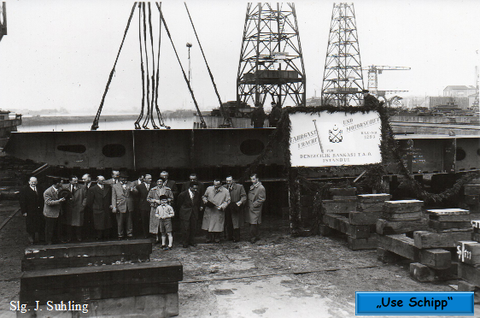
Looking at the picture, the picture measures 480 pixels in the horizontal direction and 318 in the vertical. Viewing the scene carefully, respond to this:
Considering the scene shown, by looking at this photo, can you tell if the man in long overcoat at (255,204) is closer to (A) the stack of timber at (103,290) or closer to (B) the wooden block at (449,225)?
(B) the wooden block at (449,225)

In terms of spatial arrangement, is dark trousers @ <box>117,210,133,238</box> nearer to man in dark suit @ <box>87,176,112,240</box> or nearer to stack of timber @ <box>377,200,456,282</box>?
man in dark suit @ <box>87,176,112,240</box>

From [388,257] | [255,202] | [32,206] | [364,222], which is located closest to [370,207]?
[364,222]

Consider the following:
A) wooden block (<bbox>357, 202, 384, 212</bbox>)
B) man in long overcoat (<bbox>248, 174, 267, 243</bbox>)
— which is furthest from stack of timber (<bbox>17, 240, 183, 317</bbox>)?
wooden block (<bbox>357, 202, 384, 212</bbox>)

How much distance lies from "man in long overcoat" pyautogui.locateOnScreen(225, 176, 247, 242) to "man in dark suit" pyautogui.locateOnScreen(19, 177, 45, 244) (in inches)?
170

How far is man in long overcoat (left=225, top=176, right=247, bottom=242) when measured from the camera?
32.7 feet

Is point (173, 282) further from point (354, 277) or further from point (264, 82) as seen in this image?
point (264, 82)

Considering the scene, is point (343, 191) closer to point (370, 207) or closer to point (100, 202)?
point (370, 207)

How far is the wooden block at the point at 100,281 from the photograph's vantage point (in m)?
5.05

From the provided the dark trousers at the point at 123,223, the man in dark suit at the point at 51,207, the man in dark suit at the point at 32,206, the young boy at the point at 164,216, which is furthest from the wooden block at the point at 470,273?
the man in dark suit at the point at 32,206

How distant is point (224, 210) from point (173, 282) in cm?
445

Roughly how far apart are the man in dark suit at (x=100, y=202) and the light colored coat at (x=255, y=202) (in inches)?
132

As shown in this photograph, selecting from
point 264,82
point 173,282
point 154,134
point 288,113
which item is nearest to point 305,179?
point 288,113

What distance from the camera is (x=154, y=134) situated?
11.3 m

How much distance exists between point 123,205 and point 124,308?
4984 millimetres
